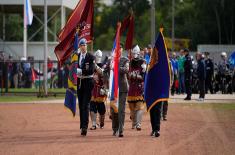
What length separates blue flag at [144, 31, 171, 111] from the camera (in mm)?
18891

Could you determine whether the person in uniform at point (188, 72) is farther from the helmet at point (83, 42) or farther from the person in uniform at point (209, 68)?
the helmet at point (83, 42)

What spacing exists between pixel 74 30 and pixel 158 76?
122 inches

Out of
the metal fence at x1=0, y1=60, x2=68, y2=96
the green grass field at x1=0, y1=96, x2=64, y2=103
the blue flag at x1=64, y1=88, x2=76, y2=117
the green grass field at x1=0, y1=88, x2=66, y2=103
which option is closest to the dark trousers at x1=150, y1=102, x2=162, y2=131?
the blue flag at x1=64, y1=88, x2=76, y2=117

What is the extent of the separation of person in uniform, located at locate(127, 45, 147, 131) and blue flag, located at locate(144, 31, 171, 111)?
0.85 meters

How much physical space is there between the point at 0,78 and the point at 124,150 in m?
24.1

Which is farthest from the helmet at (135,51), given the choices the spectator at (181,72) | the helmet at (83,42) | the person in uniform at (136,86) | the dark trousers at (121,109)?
the spectator at (181,72)

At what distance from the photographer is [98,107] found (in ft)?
A: 69.1

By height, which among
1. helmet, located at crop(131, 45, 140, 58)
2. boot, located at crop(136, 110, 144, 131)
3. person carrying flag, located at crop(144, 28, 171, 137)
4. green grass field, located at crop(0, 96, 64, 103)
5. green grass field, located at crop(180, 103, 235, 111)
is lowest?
green grass field, located at crop(0, 96, 64, 103)

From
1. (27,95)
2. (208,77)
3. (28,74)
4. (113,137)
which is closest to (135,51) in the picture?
(113,137)

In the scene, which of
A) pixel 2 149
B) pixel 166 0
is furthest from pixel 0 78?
pixel 166 0

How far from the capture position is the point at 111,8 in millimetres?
112125

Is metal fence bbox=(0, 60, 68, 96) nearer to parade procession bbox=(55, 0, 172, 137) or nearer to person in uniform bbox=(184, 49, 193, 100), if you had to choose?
person in uniform bbox=(184, 49, 193, 100)

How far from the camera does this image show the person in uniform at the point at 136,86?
20.0 meters

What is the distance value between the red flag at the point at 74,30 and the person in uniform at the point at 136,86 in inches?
63.3
